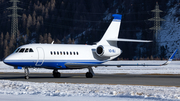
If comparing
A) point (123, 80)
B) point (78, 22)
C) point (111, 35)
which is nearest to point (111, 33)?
point (111, 35)

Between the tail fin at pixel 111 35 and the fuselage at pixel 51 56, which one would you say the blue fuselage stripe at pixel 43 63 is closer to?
the fuselage at pixel 51 56

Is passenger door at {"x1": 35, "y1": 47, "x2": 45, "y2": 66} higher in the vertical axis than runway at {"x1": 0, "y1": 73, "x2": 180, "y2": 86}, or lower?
higher

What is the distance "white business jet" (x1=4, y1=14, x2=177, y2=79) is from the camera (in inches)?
1130

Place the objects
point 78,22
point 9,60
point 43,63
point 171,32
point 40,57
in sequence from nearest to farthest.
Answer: point 9,60
point 40,57
point 43,63
point 171,32
point 78,22

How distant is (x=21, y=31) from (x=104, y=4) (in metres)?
34.6

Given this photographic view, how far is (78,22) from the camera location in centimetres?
13250

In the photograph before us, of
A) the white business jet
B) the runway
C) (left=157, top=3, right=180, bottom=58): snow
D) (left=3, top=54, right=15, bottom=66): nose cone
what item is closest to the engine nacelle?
the white business jet

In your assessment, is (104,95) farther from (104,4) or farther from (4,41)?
(104,4)

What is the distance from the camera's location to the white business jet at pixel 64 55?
28.7 metres

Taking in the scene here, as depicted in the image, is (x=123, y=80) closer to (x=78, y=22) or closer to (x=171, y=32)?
(x=171, y=32)

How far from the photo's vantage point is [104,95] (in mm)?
15047

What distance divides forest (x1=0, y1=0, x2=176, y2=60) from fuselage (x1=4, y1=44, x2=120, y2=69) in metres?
67.3

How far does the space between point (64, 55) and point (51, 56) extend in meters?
1.54

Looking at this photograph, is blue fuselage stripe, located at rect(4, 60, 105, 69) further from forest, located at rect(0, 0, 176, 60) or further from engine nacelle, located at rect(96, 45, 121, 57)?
forest, located at rect(0, 0, 176, 60)
